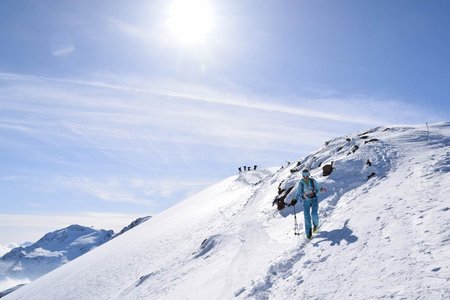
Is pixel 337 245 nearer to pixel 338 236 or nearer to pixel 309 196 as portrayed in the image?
pixel 338 236

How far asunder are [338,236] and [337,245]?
0.88 metres

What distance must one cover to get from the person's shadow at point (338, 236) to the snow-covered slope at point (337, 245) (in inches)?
2.0

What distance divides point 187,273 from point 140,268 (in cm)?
887

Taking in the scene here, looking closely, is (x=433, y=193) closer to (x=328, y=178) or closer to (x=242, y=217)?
(x=328, y=178)

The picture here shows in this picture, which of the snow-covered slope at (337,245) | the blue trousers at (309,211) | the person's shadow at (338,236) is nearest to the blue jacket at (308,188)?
the blue trousers at (309,211)

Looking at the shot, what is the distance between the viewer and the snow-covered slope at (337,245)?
885 centimetres

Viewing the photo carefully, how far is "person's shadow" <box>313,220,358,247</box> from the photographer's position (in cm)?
1169

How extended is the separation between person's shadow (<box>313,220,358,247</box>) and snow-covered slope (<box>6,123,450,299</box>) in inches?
2.0

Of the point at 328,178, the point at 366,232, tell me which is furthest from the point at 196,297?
the point at 328,178

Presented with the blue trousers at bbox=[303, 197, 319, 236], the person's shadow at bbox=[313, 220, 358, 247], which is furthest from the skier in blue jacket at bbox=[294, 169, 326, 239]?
the person's shadow at bbox=[313, 220, 358, 247]

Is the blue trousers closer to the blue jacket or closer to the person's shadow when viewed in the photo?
the blue jacket

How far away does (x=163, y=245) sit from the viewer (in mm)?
29297

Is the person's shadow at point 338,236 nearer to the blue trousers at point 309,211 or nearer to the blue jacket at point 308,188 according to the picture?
the blue trousers at point 309,211

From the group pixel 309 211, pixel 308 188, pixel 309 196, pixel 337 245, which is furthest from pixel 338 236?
pixel 308 188
